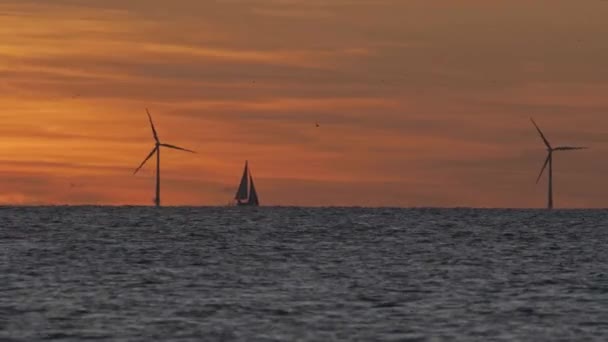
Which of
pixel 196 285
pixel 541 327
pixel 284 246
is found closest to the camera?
pixel 541 327

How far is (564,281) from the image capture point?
96.2 metres

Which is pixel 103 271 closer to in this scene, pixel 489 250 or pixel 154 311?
pixel 154 311

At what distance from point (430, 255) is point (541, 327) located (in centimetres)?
6569

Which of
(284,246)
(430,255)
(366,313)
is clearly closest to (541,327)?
(366,313)

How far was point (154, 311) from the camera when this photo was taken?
7219cm

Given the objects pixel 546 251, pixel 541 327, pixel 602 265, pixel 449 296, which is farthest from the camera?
pixel 546 251

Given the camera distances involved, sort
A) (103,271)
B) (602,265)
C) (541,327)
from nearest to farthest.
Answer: (541,327), (103,271), (602,265)

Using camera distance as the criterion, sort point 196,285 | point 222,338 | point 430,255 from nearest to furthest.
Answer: point 222,338
point 196,285
point 430,255

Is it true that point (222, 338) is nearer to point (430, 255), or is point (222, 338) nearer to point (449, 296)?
point (449, 296)

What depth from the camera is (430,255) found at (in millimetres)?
132000

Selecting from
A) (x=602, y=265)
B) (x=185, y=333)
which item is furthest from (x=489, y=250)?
(x=185, y=333)

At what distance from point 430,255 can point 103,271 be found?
129 feet

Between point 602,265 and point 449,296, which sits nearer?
point 449,296

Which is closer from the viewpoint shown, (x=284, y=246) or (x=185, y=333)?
(x=185, y=333)
